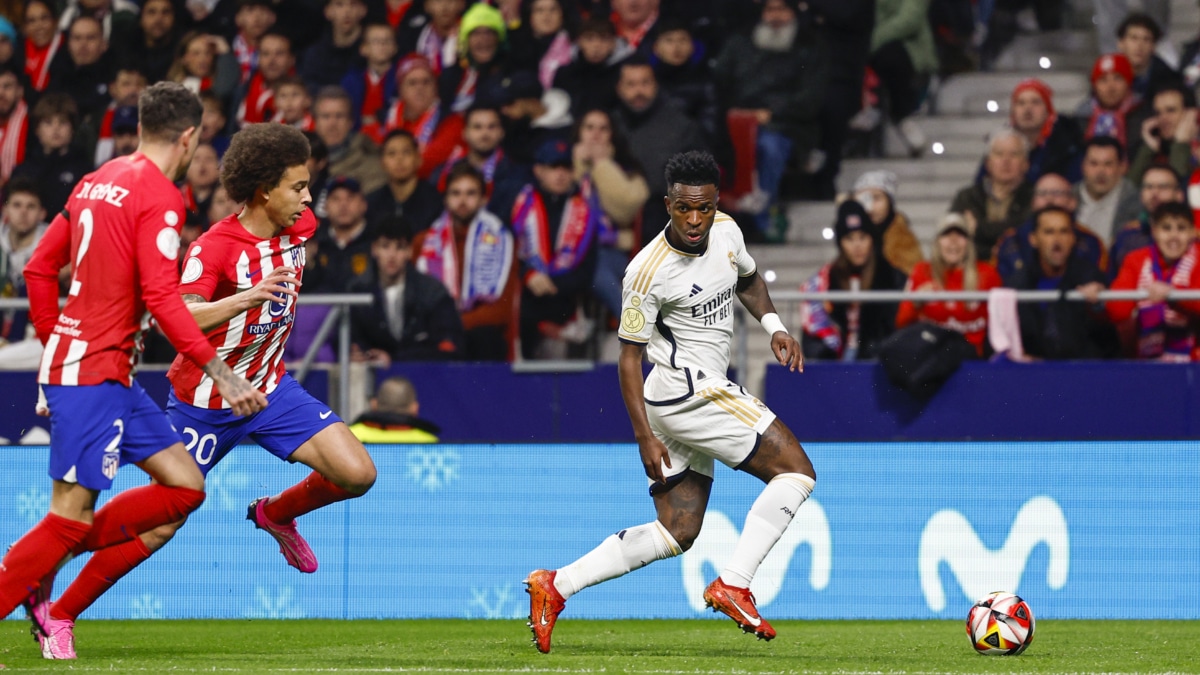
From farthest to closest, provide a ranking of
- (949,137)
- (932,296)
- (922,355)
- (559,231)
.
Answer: (949,137)
(559,231)
(932,296)
(922,355)

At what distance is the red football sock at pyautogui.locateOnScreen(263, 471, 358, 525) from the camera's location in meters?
7.68

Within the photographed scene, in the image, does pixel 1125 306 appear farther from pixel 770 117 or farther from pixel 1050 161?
pixel 770 117

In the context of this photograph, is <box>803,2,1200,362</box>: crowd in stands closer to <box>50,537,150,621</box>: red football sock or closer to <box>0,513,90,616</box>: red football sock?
<box>50,537,150,621</box>: red football sock

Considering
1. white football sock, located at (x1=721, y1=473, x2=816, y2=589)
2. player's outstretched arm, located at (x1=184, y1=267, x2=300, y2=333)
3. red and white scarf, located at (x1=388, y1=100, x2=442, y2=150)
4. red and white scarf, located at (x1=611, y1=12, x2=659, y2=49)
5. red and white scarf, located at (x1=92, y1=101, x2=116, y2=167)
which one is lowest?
white football sock, located at (x1=721, y1=473, x2=816, y2=589)

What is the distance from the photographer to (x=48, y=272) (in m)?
6.59

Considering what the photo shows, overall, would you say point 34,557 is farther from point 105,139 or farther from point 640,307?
point 105,139

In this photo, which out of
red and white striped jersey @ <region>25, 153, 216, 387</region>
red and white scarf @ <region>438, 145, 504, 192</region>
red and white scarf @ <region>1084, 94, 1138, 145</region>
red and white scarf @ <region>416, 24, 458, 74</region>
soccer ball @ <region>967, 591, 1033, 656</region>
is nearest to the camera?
red and white striped jersey @ <region>25, 153, 216, 387</region>

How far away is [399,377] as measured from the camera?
37.2 feet

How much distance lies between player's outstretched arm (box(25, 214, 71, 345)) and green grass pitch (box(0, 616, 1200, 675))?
4.33 ft

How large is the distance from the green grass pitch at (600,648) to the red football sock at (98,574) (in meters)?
0.23

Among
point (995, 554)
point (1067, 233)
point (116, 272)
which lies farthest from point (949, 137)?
point (116, 272)

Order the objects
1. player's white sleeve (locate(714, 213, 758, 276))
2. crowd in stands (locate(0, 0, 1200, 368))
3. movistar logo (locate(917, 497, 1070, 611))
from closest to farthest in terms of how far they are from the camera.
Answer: player's white sleeve (locate(714, 213, 758, 276))
movistar logo (locate(917, 497, 1070, 611))
crowd in stands (locate(0, 0, 1200, 368))

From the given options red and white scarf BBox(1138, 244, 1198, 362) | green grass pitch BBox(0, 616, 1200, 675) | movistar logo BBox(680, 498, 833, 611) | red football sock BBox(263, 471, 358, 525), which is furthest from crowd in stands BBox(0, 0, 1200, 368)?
red football sock BBox(263, 471, 358, 525)

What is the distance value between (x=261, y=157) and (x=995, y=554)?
192 inches
